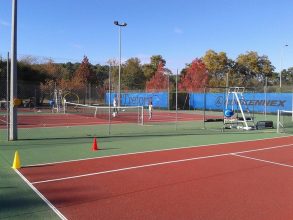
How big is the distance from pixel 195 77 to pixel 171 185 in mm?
56292

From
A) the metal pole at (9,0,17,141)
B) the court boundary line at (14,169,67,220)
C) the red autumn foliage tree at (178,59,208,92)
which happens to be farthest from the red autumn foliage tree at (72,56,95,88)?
the court boundary line at (14,169,67,220)

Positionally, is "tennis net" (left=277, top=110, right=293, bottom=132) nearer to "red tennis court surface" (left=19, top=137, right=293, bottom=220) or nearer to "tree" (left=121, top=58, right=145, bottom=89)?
"red tennis court surface" (left=19, top=137, right=293, bottom=220)

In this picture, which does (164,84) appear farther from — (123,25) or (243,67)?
(123,25)

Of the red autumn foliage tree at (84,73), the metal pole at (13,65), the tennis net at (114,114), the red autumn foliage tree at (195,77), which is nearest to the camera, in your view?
the metal pole at (13,65)

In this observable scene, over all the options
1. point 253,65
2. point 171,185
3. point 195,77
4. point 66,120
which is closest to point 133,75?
point 195,77

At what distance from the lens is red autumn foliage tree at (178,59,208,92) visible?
205ft

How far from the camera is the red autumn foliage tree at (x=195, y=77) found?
6250 cm

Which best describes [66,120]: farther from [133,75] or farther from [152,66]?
[152,66]

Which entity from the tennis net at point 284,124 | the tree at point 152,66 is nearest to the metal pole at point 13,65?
the tennis net at point 284,124

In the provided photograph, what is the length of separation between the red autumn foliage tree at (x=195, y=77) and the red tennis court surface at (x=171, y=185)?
50.9 metres

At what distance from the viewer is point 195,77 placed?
63250 millimetres

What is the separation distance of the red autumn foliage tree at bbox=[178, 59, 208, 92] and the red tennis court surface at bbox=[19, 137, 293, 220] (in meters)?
50.9

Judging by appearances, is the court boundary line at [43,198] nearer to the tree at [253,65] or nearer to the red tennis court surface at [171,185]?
the red tennis court surface at [171,185]

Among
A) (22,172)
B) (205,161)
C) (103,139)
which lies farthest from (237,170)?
(103,139)
